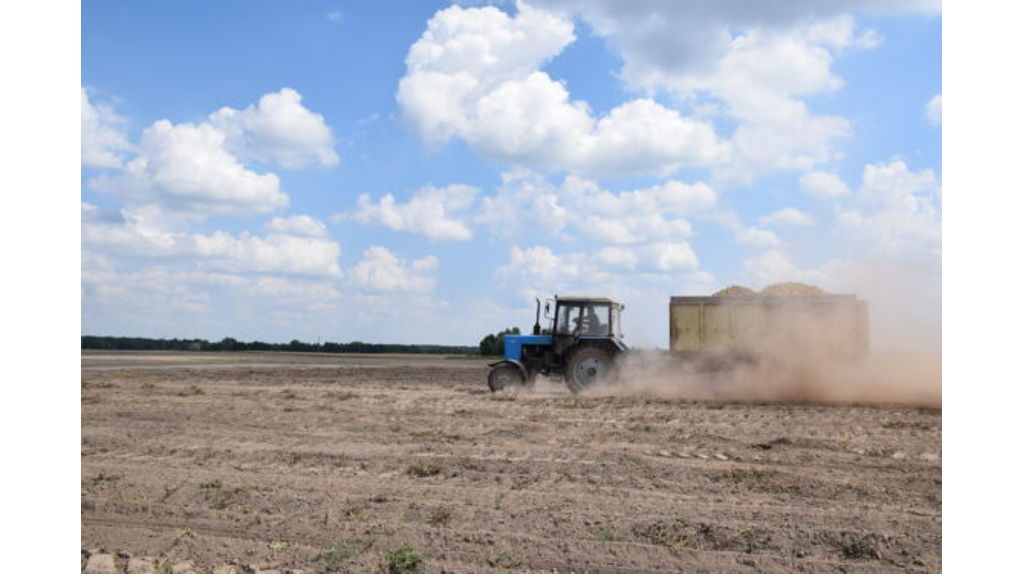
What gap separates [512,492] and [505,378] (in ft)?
40.7

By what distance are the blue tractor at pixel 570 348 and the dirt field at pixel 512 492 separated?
4411 mm

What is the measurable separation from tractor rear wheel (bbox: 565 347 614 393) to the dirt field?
4.27 m

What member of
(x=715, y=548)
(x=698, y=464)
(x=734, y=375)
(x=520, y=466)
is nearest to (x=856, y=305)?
(x=734, y=375)

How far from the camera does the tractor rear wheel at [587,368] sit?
2031 centimetres

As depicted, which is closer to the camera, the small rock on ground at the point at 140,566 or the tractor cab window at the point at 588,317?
the small rock on ground at the point at 140,566

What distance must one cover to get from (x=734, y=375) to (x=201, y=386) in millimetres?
17100

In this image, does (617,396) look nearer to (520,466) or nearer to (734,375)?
(734,375)

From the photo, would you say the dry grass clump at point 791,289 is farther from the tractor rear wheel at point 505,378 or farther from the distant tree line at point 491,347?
the distant tree line at point 491,347

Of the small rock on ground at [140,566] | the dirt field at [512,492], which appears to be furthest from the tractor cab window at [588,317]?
the small rock on ground at [140,566]

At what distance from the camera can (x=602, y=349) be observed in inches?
811

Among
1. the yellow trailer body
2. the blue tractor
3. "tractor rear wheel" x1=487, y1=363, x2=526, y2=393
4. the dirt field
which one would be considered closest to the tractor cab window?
the blue tractor

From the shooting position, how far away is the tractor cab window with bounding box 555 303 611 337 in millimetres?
20656

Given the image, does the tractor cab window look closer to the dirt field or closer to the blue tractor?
the blue tractor

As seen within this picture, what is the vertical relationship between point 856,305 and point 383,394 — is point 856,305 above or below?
above
